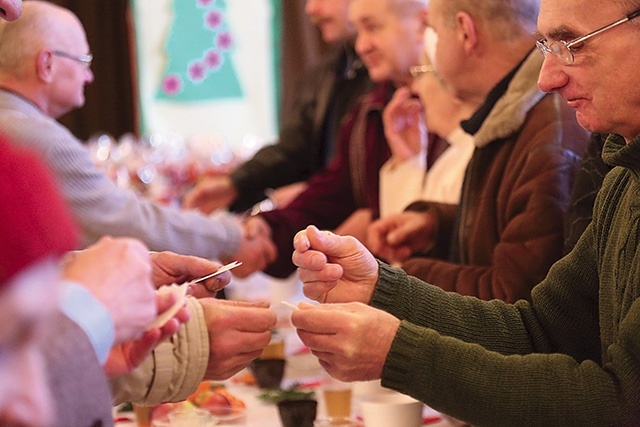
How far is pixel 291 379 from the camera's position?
255cm

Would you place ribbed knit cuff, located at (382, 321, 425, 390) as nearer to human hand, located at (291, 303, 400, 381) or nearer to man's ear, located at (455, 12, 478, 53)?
human hand, located at (291, 303, 400, 381)

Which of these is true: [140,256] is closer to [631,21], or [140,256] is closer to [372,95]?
[631,21]

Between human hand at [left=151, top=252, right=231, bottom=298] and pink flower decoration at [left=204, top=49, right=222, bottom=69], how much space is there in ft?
18.9

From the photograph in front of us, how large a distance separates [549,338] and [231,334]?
0.59 metres

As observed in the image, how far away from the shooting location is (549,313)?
1.82 metres

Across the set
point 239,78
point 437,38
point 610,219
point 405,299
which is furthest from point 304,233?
point 239,78

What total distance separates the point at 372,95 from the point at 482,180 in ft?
4.05

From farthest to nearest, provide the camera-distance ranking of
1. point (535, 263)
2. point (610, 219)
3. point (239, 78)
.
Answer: point (239, 78), point (535, 263), point (610, 219)

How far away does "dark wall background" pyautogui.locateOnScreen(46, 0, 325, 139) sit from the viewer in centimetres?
727

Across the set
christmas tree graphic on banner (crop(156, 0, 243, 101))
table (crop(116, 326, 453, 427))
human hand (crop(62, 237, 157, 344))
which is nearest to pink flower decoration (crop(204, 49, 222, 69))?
christmas tree graphic on banner (crop(156, 0, 243, 101))

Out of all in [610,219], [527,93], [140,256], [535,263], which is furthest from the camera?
[527,93]

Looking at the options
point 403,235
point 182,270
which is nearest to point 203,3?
point 403,235

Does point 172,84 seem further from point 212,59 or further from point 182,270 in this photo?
point 182,270

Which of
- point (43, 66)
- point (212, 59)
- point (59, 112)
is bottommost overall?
point (212, 59)
